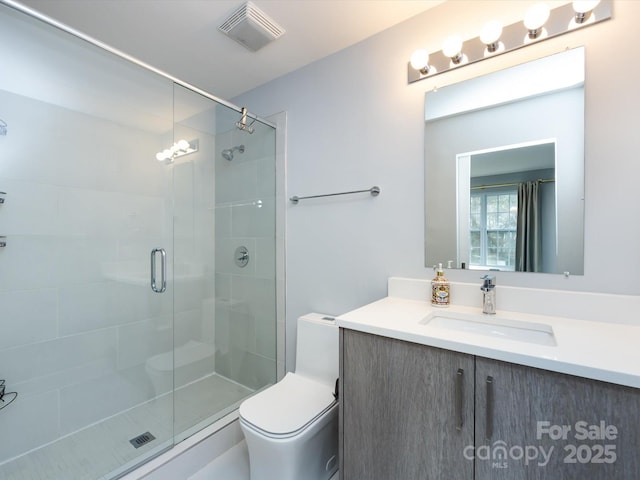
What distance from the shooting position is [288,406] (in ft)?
4.54

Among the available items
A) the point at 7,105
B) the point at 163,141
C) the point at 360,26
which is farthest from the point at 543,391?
the point at 7,105

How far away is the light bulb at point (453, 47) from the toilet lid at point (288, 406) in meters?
1.73

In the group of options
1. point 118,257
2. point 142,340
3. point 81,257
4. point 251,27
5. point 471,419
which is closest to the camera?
point 471,419

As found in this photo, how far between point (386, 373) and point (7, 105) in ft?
7.25

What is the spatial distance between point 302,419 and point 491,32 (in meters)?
1.85

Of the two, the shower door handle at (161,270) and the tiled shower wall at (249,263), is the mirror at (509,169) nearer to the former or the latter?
the tiled shower wall at (249,263)

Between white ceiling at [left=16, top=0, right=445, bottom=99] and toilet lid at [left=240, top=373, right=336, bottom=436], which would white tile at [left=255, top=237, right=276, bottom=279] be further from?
white ceiling at [left=16, top=0, right=445, bottom=99]

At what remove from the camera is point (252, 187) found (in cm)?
220

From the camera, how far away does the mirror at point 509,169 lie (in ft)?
3.86

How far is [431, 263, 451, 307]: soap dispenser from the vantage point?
1356 millimetres

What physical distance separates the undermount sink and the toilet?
583mm

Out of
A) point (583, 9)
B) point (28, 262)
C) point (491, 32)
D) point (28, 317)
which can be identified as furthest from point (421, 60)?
point (28, 317)

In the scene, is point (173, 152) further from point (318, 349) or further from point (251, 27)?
point (318, 349)

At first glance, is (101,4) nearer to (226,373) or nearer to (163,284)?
(163,284)
